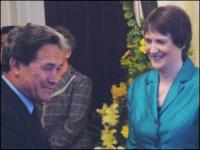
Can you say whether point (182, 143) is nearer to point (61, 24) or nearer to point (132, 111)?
point (132, 111)

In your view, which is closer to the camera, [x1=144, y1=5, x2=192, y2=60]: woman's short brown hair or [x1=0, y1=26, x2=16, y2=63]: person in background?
[x1=144, y1=5, x2=192, y2=60]: woman's short brown hair

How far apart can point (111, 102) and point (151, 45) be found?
0.20 m

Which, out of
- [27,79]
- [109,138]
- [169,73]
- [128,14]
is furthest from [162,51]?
[27,79]

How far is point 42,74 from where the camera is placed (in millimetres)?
1293

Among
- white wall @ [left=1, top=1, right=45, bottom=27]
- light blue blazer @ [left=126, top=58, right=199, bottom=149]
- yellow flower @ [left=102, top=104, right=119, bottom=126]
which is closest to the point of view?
light blue blazer @ [left=126, top=58, right=199, bottom=149]

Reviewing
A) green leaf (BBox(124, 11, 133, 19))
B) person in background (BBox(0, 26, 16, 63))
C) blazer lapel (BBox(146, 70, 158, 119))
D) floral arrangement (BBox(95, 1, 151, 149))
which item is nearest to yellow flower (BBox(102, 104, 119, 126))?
floral arrangement (BBox(95, 1, 151, 149))

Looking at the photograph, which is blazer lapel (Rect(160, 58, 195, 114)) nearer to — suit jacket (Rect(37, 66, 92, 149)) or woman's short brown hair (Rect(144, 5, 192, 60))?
woman's short brown hair (Rect(144, 5, 192, 60))

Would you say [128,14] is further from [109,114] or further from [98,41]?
[109,114]

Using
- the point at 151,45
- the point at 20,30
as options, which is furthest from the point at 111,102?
the point at 20,30

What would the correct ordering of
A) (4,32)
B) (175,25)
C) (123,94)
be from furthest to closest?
(4,32)
(123,94)
(175,25)

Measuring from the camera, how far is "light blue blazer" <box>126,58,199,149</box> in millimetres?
1105

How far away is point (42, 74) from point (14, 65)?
0.27 feet

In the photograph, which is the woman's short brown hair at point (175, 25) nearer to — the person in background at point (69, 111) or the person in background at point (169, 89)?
the person in background at point (169, 89)

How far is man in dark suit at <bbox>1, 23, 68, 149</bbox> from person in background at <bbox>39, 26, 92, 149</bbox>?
0.06 ft
